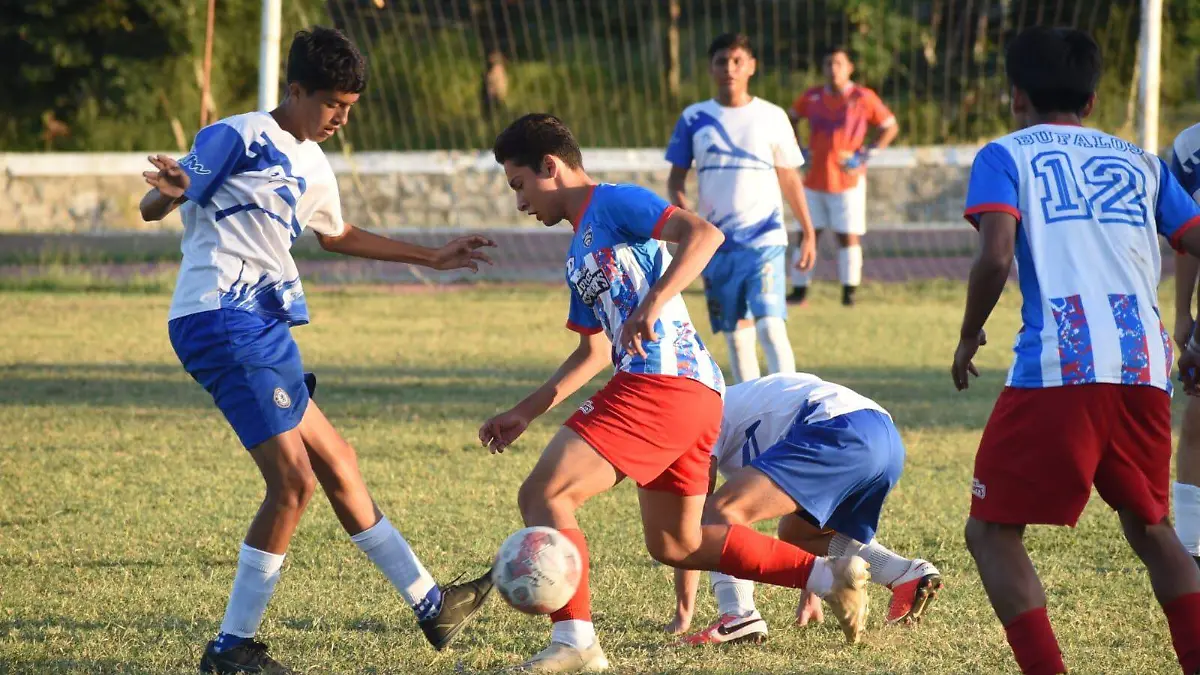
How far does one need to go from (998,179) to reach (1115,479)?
0.67 m

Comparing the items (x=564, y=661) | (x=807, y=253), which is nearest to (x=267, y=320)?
(x=564, y=661)

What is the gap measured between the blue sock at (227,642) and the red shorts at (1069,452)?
1746mm

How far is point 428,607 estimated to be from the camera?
3.74m

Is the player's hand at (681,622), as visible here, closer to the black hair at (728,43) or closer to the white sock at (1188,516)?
the white sock at (1188,516)

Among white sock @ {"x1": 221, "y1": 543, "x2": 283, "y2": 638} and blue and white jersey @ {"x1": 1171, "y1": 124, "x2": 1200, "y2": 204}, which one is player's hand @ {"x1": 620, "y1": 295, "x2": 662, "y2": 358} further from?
blue and white jersey @ {"x1": 1171, "y1": 124, "x2": 1200, "y2": 204}

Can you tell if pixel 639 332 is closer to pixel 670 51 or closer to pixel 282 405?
pixel 282 405

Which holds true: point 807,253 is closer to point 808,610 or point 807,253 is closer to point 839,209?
point 808,610

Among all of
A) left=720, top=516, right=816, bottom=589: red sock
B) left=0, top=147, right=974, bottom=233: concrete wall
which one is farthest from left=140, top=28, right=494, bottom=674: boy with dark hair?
left=0, top=147, right=974, bottom=233: concrete wall

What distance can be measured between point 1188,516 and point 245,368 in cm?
272

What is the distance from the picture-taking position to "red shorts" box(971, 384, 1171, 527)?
3057 millimetres

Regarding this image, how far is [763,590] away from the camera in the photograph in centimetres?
450

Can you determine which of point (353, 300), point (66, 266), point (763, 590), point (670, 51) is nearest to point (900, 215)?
point (670, 51)

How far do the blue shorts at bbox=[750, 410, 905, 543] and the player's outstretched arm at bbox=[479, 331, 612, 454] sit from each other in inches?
20.4

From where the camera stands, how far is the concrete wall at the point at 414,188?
51.7ft
